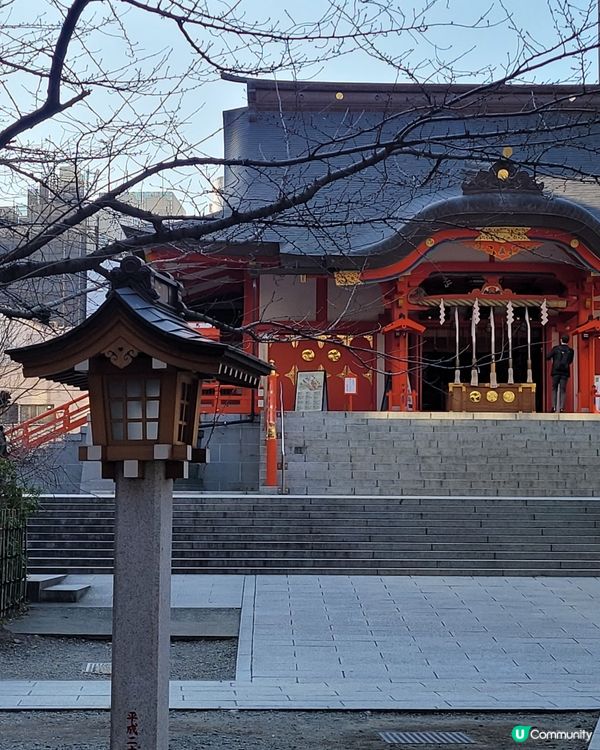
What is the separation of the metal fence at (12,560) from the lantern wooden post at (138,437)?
629 cm

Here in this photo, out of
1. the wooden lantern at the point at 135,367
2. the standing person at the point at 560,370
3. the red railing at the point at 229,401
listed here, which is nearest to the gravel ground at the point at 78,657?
the wooden lantern at the point at 135,367

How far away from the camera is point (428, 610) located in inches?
448

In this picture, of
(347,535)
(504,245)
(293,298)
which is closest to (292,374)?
(293,298)

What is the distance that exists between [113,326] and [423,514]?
37.5 feet

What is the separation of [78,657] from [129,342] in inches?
216

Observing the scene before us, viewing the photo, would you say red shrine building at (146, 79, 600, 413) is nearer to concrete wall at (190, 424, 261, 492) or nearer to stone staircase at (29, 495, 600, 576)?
concrete wall at (190, 424, 261, 492)

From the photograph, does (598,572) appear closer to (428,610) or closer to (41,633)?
(428,610)

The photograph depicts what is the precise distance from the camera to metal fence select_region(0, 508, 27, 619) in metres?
10.7

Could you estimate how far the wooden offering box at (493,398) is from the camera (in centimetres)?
2206

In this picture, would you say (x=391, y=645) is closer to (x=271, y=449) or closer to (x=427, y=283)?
(x=271, y=449)

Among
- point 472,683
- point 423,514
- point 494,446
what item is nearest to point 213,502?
point 423,514

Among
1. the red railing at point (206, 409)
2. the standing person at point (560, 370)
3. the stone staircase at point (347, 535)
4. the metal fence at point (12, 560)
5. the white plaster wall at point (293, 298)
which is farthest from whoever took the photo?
the white plaster wall at point (293, 298)

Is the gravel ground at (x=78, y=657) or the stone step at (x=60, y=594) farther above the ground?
the stone step at (x=60, y=594)

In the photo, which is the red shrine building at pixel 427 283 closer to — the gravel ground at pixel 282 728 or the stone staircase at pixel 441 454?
the stone staircase at pixel 441 454
